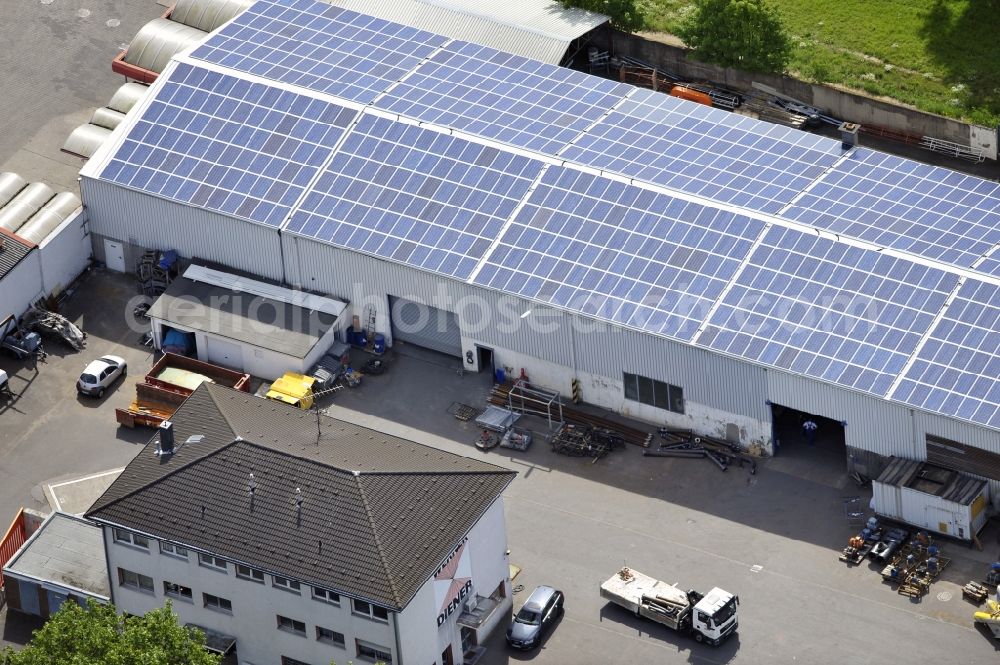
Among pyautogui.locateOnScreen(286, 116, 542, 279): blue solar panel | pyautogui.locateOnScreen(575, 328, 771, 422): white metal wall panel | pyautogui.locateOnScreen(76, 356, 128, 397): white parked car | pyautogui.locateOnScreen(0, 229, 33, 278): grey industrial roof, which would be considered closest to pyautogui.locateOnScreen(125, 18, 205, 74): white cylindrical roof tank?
pyautogui.locateOnScreen(0, 229, 33, 278): grey industrial roof

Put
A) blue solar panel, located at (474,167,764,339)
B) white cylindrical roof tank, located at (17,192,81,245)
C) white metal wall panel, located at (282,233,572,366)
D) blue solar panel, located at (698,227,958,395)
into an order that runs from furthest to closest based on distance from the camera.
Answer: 1. white cylindrical roof tank, located at (17,192,81,245)
2. white metal wall panel, located at (282,233,572,366)
3. blue solar panel, located at (474,167,764,339)
4. blue solar panel, located at (698,227,958,395)

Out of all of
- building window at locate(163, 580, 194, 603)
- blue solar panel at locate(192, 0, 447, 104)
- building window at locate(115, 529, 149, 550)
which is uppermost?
blue solar panel at locate(192, 0, 447, 104)

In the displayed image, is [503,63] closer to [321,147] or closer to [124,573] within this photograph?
[321,147]

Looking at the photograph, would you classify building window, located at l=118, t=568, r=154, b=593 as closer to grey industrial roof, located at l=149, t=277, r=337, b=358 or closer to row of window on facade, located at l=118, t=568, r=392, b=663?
row of window on facade, located at l=118, t=568, r=392, b=663

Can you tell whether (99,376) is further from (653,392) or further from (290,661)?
(653,392)

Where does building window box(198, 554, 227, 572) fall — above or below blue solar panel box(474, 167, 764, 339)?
below

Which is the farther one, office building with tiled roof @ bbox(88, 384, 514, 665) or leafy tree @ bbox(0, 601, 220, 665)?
office building with tiled roof @ bbox(88, 384, 514, 665)

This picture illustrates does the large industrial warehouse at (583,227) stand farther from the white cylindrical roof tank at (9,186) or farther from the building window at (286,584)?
the building window at (286,584)
